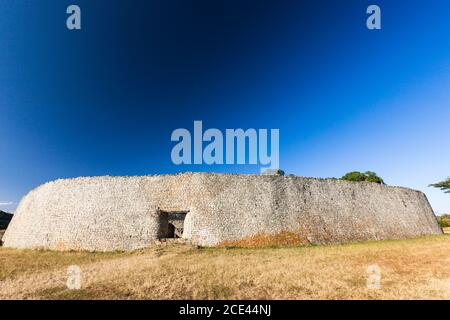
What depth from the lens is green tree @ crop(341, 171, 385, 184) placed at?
2021 inches

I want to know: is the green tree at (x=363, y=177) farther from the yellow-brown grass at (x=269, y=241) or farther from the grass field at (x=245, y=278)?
the grass field at (x=245, y=278)

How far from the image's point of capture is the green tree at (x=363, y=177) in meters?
51.3

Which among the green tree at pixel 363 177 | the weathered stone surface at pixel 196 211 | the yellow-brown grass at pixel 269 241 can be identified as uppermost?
the green tree at pixel 363 177

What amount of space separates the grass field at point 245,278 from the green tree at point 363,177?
36.2 meters

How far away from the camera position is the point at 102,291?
32.7 feet

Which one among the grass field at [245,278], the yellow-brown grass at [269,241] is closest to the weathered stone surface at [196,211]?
the yellow-brown grass at [269,241]

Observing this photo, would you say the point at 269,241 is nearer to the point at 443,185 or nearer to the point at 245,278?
the point at 245,278

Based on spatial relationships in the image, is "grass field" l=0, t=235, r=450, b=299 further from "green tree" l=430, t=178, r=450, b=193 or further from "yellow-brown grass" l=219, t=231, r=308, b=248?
"green tree" l=430, t=178, r=450, b=193

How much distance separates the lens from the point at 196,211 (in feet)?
80.8

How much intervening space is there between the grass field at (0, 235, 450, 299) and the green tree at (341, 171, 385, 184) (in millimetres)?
36215

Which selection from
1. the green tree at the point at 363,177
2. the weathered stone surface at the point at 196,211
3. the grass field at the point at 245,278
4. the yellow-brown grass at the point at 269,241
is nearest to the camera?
the grass field at the point at 245,278

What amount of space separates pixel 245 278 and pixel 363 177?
47.1 meters

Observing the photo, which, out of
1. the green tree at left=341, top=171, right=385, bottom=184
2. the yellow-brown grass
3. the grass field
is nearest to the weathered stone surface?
the yellow-brown grass
